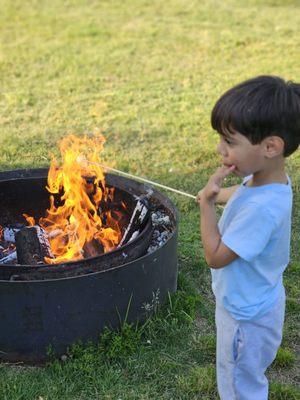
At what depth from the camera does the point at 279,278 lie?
2676mm

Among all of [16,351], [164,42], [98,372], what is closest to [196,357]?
[98,372]

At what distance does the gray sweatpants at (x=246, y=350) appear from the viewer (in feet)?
8.64

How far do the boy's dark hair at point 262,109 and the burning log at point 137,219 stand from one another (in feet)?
5.78

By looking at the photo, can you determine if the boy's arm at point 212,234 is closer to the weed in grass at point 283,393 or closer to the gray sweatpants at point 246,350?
the gray sweatpants at point 246,350

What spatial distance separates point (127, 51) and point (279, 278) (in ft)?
25.6

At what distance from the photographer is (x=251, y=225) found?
235cm

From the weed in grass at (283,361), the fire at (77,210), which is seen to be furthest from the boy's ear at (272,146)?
the fire at (77,210)

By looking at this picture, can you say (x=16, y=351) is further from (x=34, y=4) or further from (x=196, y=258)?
(x=34, y=4)

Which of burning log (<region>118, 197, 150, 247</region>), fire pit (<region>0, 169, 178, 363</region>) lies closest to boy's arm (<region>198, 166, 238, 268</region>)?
fire pit (<region>0, 169, 178, 363</region>)

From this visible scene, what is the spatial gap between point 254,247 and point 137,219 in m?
1.79

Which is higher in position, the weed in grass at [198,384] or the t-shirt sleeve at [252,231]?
the t-shirt sleeve at [252,231]

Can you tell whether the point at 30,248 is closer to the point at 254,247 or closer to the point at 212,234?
the point at 212,234

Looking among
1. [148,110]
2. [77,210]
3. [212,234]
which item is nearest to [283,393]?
[212,234]

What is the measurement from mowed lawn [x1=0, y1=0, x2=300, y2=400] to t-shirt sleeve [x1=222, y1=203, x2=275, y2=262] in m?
1.30
